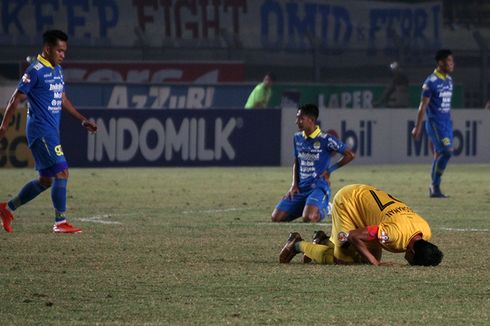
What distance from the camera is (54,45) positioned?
1346 cm

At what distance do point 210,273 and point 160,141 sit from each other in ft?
61.0

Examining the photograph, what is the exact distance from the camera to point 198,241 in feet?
42.3

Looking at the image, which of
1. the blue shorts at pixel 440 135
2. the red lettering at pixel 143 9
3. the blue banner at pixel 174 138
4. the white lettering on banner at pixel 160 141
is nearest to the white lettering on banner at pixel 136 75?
the red lettering at pixel 143 9

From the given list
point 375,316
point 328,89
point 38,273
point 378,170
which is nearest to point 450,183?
point 378,170

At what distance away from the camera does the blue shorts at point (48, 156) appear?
13.5 metres

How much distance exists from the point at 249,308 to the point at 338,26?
3354 cm

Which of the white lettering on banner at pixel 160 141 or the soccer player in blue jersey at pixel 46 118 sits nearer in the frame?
the soccer player in blue jersey at pixel 46 118

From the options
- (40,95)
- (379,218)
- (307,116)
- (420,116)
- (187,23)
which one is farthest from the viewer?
(187,23)

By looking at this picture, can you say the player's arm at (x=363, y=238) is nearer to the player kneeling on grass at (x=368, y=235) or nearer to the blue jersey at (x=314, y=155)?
the player kneeling on grass at (x=368, y=235)

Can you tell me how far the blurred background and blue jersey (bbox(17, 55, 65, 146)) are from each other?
62.9 feet

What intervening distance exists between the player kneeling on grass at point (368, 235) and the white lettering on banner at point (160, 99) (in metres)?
20.4

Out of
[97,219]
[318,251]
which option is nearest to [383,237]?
[318,251]

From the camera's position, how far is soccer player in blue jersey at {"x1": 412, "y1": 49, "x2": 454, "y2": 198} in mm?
20078

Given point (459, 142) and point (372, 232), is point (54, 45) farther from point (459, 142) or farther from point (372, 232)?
point (459, 142)
